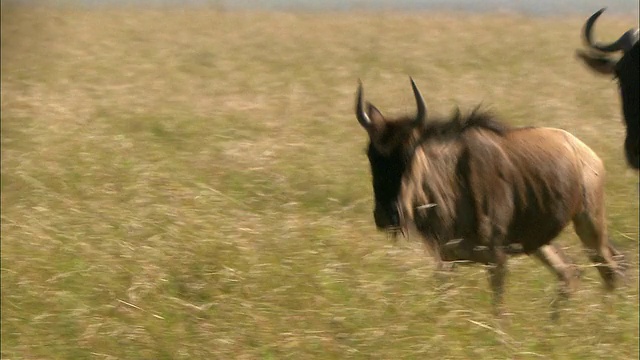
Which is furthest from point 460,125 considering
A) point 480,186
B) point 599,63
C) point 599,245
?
point 599,63

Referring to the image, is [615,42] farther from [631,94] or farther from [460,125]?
[460,125]

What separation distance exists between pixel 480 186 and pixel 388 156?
56cm

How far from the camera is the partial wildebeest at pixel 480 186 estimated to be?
205 inches

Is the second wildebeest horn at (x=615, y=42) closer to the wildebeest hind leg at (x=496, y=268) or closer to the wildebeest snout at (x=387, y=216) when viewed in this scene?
the wildebeest hind leg at (x=496, y=268)

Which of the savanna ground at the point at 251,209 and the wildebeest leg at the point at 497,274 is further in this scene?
the wildebeest leg at the point at 497,274

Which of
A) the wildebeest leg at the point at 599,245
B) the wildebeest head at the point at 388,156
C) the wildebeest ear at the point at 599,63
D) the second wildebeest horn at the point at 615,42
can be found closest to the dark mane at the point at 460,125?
the wildebeest head at the point at 388,156

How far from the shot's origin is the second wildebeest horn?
6.34m

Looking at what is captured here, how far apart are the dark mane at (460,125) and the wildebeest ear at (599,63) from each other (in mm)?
1200

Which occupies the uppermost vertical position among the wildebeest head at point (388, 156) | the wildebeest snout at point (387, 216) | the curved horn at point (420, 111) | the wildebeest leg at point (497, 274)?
the curved horn at point (420, 111)

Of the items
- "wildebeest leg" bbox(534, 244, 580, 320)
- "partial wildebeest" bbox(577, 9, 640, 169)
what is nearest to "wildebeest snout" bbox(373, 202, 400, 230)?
"wildebeest leg" bbox(534, 244, 580, 320)

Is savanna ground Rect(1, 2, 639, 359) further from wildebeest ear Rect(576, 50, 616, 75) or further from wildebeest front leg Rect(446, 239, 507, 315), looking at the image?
wildebeest ear Rect(576, 50, 616, 75)

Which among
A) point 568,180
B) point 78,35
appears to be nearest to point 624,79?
point 568,180

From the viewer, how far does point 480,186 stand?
541cm

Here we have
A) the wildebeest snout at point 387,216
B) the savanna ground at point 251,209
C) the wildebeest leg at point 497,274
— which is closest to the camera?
the savanna ground at point 251,209
